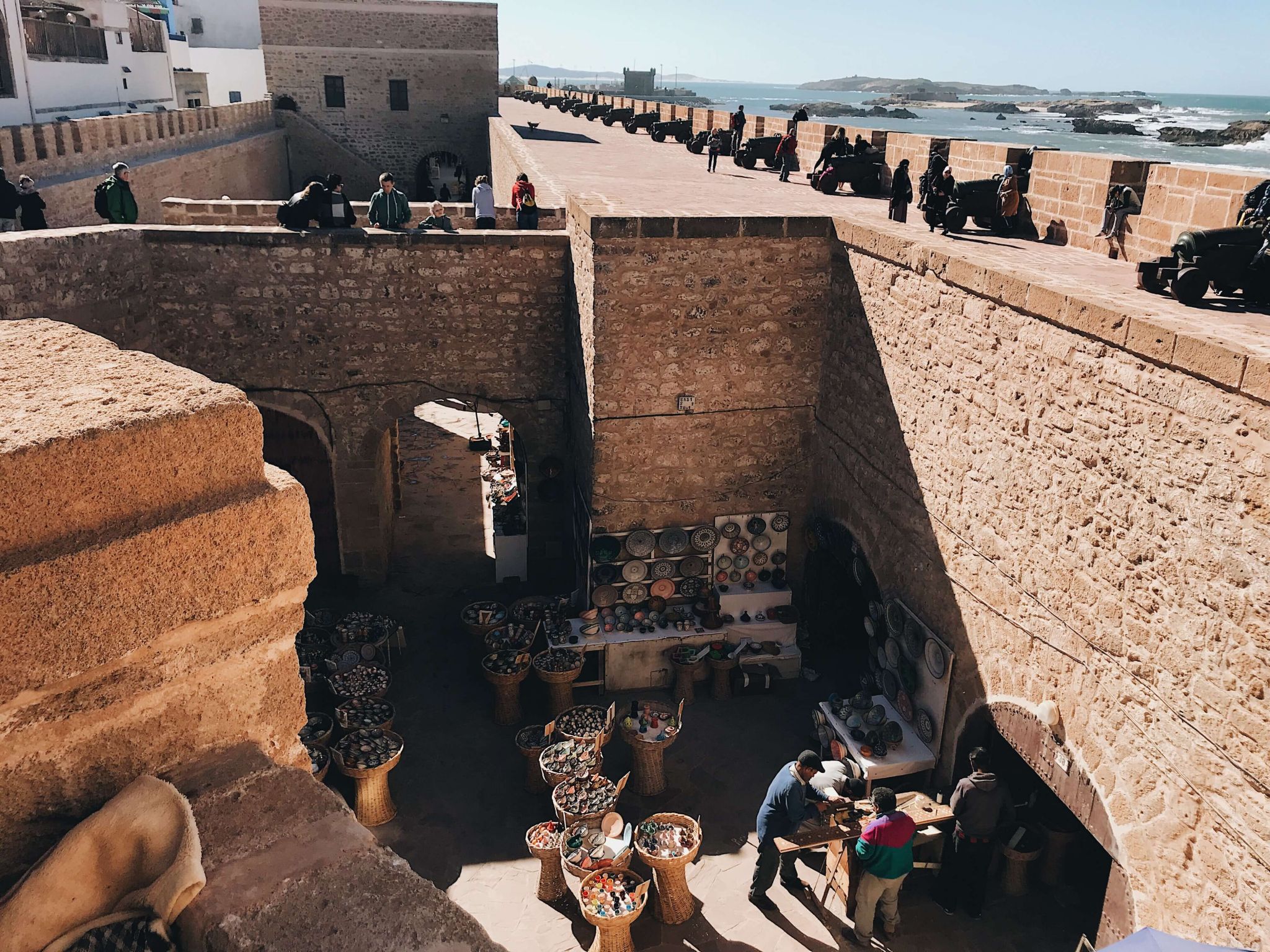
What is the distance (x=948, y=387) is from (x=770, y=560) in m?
3.22

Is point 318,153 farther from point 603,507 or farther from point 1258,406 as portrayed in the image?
point 1258,406

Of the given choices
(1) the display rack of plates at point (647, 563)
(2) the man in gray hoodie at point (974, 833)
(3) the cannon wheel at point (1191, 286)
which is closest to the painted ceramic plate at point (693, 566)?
(1) the display rack of plates at point (647, 563)

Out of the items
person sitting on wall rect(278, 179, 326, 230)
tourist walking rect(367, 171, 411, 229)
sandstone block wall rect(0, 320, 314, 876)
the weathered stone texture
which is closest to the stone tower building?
tourist walking rect(367, 171, 411, 229)

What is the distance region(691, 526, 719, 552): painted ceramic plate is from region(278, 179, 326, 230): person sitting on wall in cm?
517

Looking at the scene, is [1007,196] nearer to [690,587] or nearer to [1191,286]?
[1191,286]

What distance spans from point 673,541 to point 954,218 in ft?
13.0

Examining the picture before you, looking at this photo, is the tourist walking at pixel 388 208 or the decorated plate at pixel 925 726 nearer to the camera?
the decorated plate at pixel 925 726

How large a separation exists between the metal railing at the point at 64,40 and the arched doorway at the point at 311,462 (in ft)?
46.8

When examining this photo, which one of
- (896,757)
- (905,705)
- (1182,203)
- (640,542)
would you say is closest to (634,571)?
(640,542)

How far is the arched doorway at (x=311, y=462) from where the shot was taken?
10242 millimetres

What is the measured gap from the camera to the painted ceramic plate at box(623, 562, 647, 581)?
9070 millimetres

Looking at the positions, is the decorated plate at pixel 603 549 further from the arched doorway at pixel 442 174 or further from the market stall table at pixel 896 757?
the arched doorway at pixel 442 174

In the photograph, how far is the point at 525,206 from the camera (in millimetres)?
10336

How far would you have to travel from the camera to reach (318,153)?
1076 inches
